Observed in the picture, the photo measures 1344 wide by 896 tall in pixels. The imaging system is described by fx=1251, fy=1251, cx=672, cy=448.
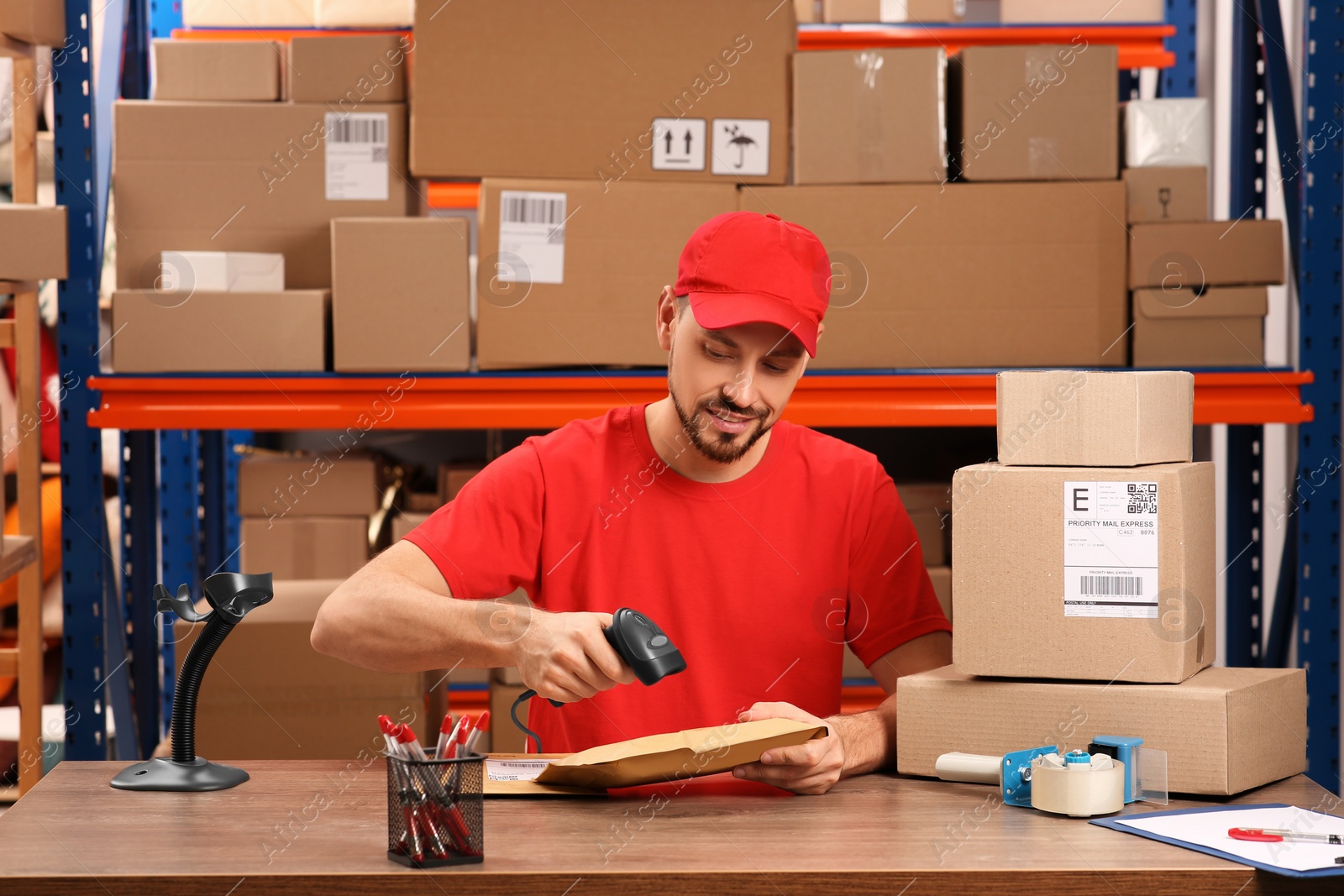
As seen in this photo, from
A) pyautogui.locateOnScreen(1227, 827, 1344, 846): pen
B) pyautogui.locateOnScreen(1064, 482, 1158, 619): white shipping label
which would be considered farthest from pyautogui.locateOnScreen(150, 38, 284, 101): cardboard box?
pyautogui.locateOnScreen(1227, 827, 1344, 846): pen

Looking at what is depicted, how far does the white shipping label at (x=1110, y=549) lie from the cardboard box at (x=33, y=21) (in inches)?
74.5

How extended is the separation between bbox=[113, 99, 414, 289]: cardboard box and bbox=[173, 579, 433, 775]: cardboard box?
2.16 ft

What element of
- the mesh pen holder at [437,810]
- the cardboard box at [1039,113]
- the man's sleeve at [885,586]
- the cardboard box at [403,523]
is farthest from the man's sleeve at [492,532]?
the cardboard box at [1039,113]

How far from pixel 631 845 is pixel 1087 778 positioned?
0.44m

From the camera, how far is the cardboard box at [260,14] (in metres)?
2.63

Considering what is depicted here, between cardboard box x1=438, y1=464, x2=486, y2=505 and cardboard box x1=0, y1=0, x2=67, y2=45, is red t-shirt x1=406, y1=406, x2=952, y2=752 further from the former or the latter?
cardboard box x1=0, y1=0, x2=67, y2=45

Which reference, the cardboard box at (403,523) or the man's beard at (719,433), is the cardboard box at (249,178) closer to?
the cardboard box at (403,523)

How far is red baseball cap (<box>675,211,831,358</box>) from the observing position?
154 centimetres

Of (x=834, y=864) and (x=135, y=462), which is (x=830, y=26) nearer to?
(x=135, y=462)

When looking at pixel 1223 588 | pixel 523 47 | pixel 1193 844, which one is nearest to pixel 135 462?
pixel 523 47

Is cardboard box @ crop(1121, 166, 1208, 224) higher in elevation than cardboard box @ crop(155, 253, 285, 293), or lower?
higher

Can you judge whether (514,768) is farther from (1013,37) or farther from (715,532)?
(1013,37)

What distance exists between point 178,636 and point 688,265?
4.23 ft

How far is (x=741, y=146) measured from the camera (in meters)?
2.30
